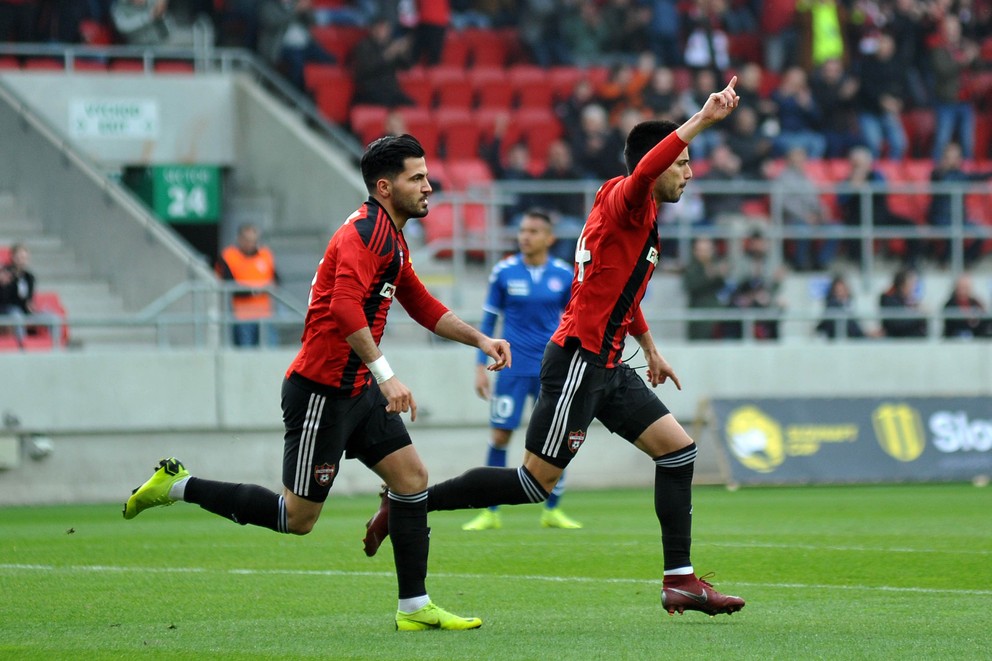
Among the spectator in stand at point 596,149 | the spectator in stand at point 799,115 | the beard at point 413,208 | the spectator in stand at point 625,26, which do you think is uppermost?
the spectator in stand at point 625,26

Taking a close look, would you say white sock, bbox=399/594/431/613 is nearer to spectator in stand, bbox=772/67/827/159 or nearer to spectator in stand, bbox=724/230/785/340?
spectator in stand, bbox=724/230/785/340

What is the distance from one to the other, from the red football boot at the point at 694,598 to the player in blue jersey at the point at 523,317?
5321mm

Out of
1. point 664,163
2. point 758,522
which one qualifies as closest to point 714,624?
point 664,163

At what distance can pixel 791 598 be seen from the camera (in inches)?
319

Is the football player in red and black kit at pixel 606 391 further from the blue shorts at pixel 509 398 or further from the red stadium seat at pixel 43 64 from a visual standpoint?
the red stadium seat at pixel 43 64

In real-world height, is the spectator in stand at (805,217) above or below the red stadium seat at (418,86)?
below

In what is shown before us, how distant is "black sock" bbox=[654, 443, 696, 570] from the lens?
24.5ft

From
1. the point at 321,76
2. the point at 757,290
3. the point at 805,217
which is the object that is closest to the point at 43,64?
the point at 321,76

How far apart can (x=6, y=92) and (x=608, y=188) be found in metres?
14.6

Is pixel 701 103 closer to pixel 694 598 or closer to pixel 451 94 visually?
pixel 451 94

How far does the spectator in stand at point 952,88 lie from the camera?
2341 cm

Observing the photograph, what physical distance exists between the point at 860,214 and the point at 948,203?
125 centimetres

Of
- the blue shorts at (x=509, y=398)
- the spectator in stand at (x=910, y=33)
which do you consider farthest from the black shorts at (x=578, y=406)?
the spectator in stand at (x=910, y=33)

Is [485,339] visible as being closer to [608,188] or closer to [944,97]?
[608,188]
